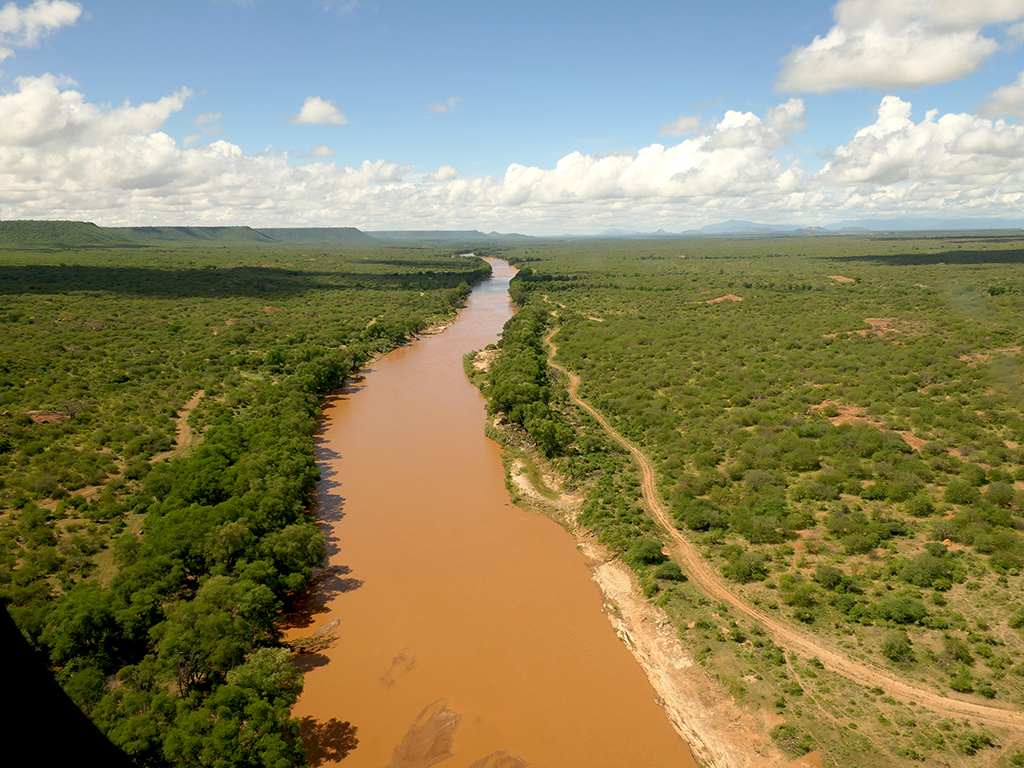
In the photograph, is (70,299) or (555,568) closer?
(555,568)

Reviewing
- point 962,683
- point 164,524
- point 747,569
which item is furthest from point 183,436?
point 962,683

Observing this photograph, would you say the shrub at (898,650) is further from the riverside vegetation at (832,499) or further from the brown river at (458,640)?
the brown river at (458,640)

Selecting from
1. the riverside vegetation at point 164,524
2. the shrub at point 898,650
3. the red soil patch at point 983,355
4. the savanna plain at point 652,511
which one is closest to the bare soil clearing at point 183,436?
the riverside vegetation at point 164,524

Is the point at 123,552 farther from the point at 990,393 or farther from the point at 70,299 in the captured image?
the point at 70,299

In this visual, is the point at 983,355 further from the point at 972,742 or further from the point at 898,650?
the point at 972,742

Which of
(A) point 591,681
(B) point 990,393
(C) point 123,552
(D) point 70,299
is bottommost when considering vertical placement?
(A) point 591,681

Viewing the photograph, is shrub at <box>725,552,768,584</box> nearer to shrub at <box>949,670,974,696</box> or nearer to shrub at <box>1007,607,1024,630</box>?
shrub at <box>949,670,974,696</box>

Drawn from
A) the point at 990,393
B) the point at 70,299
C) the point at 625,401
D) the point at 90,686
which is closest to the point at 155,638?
the point at 90,686
